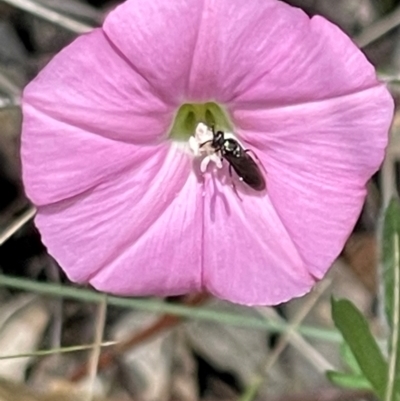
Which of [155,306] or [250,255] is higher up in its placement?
[250,255]

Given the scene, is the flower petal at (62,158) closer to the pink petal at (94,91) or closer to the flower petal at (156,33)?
the pink petal at (94,91)

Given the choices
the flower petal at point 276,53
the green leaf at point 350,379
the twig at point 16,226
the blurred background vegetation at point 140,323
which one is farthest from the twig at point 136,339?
the flower petal at point 276,53

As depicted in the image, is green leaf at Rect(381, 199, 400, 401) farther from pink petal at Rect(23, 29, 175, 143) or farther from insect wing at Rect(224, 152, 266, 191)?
pink petal at Rect(23, 29, 175, 143)

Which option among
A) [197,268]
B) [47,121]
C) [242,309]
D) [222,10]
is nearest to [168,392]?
[242,309]

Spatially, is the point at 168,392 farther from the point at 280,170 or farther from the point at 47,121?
the point at 47,121

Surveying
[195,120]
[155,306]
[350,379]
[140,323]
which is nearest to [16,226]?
[155,306]

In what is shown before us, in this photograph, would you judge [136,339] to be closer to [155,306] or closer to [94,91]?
[155,306]

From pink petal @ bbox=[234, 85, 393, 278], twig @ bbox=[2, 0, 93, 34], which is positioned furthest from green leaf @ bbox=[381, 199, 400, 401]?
twig @ bbox=[2, 0, 93, 34]
